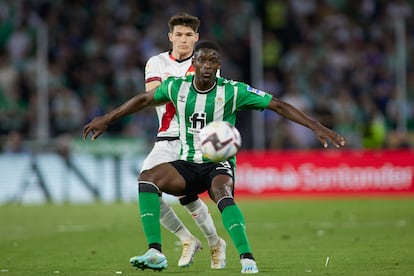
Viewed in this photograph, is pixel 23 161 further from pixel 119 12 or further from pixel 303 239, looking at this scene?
pixel 303 239

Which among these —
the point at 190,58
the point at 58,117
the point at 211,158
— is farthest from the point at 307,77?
the point at 211,158

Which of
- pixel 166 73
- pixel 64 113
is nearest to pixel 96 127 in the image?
pixel 166 73

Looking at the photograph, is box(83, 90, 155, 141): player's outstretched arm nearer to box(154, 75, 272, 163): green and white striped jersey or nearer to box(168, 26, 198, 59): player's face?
box(154, 75, 272, 163): green and white striped jersey

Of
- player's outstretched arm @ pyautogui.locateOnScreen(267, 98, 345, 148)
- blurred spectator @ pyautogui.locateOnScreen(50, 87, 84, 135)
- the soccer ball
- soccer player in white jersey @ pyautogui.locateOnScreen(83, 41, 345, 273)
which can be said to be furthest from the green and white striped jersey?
blurred spectator @ pyautogui.locateOnScreen(50, 87, 84, 135)

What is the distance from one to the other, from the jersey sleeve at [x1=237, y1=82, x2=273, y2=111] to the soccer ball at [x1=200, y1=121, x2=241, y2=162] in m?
0.45

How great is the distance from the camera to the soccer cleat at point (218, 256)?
31.7 ft

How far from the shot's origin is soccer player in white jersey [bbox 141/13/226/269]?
389 inches

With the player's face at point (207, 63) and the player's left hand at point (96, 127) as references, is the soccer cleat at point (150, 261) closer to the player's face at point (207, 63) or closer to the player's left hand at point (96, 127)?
the player's left hand at point (96, 127)

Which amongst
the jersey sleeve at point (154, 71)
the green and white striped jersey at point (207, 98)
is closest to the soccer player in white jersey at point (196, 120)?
the green and white striped jersey at point (207, 98)

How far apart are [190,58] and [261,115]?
474 inches

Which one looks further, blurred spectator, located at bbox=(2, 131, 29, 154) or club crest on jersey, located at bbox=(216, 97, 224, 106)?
blurred spectator, located at bbox=(2, 131, 29, 154)

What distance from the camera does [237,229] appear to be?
8.71 m

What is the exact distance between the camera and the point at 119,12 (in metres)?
25.4

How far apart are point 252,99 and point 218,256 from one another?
5.42 ft
